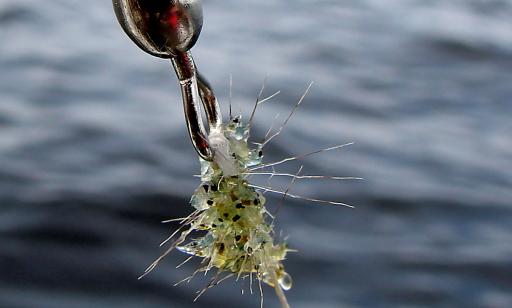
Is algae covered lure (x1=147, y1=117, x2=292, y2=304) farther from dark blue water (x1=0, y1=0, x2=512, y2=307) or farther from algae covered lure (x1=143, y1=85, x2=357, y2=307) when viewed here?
dark blue water (x1=0, y1=0, x2=512, y2=307)

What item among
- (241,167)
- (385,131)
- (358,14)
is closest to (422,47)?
(358,14)

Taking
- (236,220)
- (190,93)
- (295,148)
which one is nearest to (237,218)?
(236,220)

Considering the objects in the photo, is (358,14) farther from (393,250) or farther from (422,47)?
(393,250)

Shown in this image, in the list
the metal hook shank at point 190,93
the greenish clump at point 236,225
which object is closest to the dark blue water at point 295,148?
the greenish clump at point 236,225

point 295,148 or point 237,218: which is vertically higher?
point 295,148

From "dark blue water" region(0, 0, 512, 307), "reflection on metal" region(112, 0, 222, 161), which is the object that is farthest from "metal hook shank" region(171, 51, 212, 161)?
"dark blue water" region(0, 0, 512, 307)

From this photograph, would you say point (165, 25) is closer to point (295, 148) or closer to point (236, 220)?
point (236, 220)
